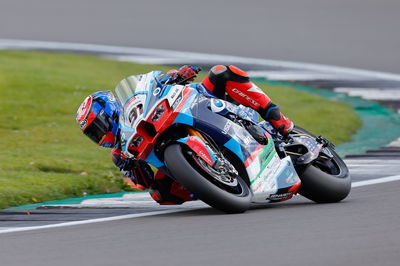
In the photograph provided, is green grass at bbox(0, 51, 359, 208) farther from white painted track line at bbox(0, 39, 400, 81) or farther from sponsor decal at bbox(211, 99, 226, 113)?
sponsor decal at bbox(211, 99, 226, 113)

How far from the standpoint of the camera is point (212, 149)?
24.3 feet

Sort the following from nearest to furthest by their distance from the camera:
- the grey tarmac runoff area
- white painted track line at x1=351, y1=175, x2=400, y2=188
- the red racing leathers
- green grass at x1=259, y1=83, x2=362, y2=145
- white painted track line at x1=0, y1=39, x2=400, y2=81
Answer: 1. the grey tarmac runoff area
2. the red racing leathers
3. white painted track line at x1=351, y1=175, x2=400, y2=188
4. green grass at x1=259, y1=83, x2=362, y2=145
5. white painted track line at x1=0, y1=39, x2=400, y2=81

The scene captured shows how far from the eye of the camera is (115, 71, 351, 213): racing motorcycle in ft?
23.6

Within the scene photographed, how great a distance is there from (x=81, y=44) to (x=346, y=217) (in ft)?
46.4

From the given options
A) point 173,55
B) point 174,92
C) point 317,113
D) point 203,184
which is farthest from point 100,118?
point 173,55

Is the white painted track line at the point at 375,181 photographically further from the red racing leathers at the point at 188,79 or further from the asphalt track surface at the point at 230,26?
the asphalt track surface at the point at 230,26

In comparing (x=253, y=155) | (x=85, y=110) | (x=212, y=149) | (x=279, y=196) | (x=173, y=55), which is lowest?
(x=173, y=55)

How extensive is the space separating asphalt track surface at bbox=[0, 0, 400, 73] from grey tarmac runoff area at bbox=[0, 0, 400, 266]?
0.07 feet

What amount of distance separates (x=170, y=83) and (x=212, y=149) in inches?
28.6

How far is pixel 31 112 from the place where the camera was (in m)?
13.9

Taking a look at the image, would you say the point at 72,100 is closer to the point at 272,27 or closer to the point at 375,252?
the point at 272,27

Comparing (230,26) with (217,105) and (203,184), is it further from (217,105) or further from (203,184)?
(203,184)

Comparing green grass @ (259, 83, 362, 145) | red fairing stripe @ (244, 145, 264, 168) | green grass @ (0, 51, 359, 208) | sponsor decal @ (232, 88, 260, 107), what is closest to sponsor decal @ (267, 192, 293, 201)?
red fairing stripe @ (244, 145, 264, 168)

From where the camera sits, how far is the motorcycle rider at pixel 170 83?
7.63m
